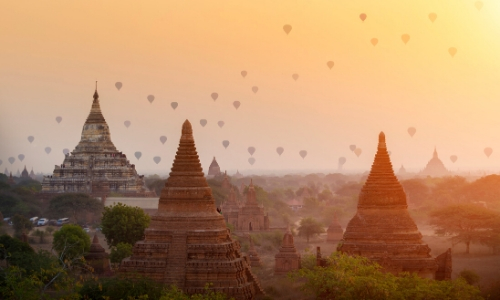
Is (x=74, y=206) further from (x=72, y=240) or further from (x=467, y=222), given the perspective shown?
(x=72, y=240)

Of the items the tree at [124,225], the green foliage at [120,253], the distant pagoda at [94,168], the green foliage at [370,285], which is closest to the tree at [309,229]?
the distant pagoda at [94,168]

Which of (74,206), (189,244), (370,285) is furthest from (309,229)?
(370,285)

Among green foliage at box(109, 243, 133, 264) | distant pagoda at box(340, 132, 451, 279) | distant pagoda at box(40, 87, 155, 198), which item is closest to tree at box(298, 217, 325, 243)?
distant pagoda at box(40, 87, 155, 198)

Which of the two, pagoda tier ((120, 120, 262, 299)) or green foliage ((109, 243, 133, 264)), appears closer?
pagoda tier ((120, 120, 262, 299))

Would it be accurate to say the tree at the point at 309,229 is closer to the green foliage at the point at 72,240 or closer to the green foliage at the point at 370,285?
the green foliage at the point at 72,240

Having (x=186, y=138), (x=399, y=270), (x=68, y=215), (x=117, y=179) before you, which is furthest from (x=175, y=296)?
(x=117, y=179)

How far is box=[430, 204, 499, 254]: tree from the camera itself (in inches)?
3127

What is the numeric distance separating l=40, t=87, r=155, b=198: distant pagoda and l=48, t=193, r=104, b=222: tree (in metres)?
9.65

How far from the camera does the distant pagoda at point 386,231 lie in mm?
49375

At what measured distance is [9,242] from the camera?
59.7m

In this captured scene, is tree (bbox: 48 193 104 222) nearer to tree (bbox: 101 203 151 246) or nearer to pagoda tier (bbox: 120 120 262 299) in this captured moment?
tree (bbox: 101 203 151 246)

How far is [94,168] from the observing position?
387 ft

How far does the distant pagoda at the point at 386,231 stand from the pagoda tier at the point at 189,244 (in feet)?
20.3

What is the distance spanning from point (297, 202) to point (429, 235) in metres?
68.8
